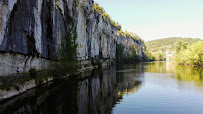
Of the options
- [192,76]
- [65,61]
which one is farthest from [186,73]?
[65,61]

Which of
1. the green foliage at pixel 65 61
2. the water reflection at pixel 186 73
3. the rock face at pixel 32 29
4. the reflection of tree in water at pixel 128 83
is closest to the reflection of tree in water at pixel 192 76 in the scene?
the water reflection at pixel 186 73

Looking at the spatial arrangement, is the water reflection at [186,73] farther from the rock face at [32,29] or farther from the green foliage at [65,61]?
the rock face at [32,29]

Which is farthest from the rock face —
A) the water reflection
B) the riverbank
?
the water reflection

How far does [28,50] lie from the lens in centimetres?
2389

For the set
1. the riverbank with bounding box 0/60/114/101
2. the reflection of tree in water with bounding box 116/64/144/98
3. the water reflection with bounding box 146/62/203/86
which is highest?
the riverbank with bounding box 0/60/114/101

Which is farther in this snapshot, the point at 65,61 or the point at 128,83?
the point at 65,61

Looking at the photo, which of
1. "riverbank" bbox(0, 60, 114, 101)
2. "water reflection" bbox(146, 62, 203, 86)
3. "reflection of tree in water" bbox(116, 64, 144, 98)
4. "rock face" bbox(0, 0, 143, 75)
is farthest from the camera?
"water reflection" bbox(146, 62, 203, 86)

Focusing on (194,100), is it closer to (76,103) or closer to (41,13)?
(76,103)

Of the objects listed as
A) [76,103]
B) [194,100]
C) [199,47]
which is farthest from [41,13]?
[199,47]

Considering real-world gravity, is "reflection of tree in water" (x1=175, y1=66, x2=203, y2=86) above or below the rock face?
below

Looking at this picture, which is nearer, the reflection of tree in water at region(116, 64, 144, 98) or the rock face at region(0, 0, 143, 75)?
the rock face at region(0, 0, 143, 75)

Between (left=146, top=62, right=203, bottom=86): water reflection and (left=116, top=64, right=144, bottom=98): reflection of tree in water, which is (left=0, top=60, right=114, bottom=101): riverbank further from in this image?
(left=146, top=62, right=203, bottom=86): water reflection

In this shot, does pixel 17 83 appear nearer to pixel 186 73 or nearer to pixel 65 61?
pixel 65 61

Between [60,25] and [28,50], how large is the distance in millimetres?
14563
